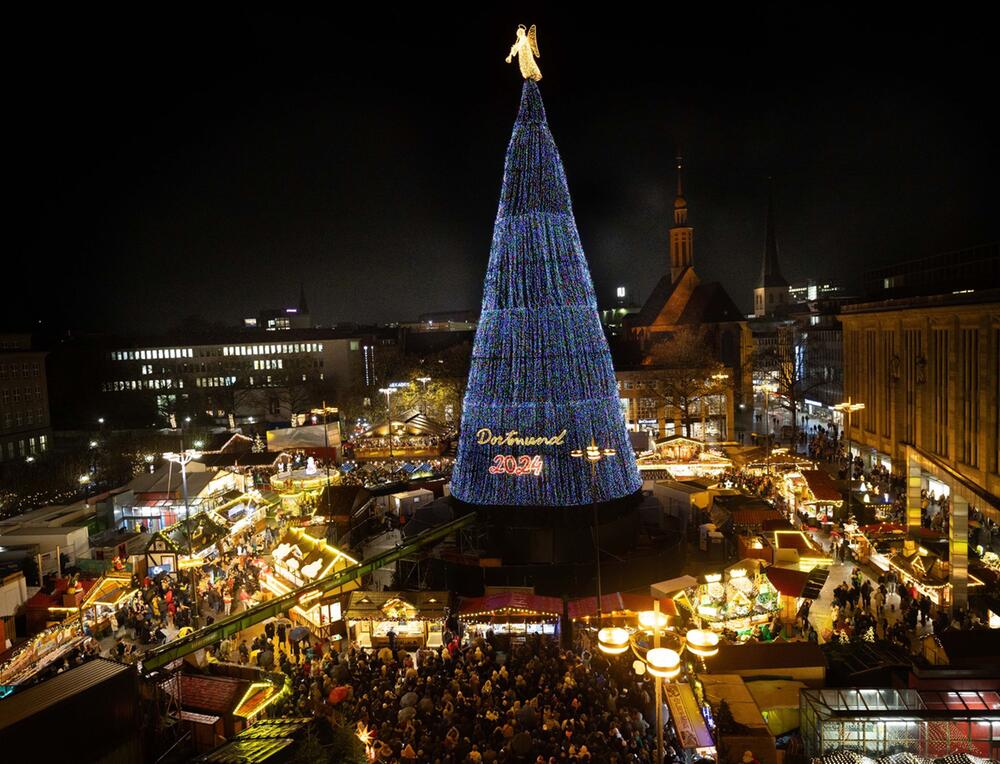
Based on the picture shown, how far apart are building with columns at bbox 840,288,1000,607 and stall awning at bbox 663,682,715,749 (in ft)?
30.2

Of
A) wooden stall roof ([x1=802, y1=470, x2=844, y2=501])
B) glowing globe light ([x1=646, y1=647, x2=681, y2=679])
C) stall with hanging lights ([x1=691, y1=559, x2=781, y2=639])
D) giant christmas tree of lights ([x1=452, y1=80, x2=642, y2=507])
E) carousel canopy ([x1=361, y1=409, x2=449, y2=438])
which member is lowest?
stall with hanging lights ([x1=691, y1=559, x2=781, y2=639])

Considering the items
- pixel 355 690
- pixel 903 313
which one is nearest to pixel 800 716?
pixel 355 690

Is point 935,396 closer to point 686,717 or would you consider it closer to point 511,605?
point 511,605

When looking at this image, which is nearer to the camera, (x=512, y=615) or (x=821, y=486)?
(x=512, y=615)

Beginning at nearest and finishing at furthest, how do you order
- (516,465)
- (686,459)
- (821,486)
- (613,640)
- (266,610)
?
(613,640) < (266,610) < (516,465) < (821,486) < (686,459)

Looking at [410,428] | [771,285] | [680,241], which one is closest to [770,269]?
[771,285]

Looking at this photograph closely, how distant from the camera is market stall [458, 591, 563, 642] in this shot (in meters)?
15.8

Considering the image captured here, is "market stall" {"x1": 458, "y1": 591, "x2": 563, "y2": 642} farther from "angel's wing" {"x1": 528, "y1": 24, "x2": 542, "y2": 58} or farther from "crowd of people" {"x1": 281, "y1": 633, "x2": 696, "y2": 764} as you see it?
"angel's wing" {"x1": 528, "y1": 24, "x2": 542, "y2": 58}

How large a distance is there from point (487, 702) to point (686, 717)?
344cm

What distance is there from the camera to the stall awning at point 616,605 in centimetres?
1575

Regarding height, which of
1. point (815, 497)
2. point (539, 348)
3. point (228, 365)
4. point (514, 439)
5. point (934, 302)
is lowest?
point (815, 497)

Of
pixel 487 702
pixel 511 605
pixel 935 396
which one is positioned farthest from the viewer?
pixel 935 396

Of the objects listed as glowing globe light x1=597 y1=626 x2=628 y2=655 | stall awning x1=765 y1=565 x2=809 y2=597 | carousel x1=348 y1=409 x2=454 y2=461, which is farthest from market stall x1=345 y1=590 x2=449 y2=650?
carousel x1=348 y1=409 x2=454 y2=461

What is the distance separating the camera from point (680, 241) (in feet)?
225
